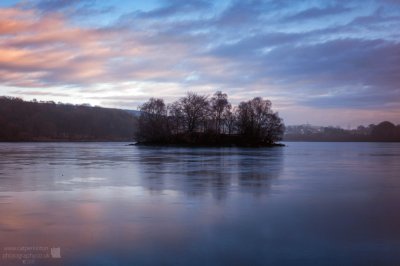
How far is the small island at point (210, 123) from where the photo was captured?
9456 cm

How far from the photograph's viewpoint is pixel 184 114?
9706 centimetres

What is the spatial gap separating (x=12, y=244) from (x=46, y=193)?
6599 millimetres

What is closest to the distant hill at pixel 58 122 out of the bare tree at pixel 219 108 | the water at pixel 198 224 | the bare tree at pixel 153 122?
the bare tree at pixel 153 122

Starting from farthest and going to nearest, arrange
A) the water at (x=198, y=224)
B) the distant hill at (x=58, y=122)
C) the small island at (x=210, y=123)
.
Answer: the distant hill at (x=58, y=122), the small island at (x=210, y=123), the water at (x=198, y=224)

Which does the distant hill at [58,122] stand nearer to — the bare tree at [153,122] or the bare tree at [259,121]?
the bare tree at [153,122]

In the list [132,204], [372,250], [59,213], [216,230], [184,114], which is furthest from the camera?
[184,114]

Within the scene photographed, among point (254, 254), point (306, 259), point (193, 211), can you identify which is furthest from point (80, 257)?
point (193, 211)

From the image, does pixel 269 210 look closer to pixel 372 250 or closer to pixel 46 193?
pixel 372 250

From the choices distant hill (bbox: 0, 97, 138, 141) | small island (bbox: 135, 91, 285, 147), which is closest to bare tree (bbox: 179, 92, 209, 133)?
small island (bbox: 135, 91, 285, 147)

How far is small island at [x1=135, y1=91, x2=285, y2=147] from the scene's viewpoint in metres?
94.6

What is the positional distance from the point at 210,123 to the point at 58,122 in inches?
3815

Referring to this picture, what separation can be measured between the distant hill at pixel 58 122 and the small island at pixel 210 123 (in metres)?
71.3

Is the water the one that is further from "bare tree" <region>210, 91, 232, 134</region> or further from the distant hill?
the distant hill

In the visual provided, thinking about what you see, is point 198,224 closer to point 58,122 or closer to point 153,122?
point 153,122
